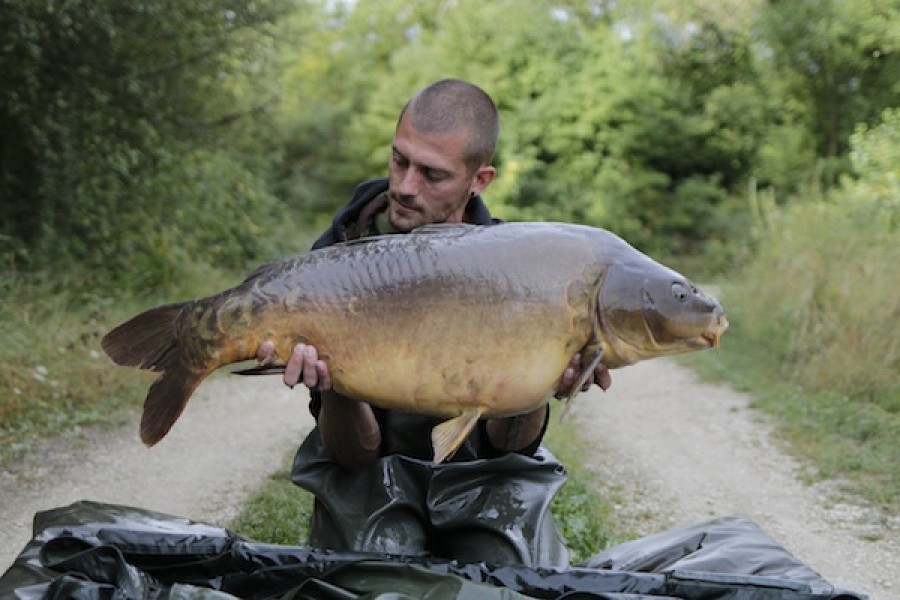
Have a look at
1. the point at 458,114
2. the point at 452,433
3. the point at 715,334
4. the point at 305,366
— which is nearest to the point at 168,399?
the point at 305,366

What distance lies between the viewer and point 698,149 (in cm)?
1884

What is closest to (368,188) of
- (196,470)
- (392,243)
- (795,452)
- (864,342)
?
(392,243)

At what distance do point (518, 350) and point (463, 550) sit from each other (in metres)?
0.86

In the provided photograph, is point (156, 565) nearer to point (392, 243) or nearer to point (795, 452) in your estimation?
point (392, 243)

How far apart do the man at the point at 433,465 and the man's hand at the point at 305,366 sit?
360mm

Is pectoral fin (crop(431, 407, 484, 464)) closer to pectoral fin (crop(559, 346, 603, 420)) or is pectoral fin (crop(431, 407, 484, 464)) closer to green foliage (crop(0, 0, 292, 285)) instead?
pectoral fin (crop(559, 346, 603, 420))

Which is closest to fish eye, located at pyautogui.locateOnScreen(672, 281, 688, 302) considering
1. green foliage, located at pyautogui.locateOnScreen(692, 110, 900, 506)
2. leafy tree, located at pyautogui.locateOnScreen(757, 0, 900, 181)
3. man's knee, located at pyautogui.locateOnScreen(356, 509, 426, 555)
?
man's knee, located at pyautogui.locateOnScreen(356, 509, 426, 555)

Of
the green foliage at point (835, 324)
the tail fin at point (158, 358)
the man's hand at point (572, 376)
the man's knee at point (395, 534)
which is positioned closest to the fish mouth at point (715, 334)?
the man's hand at point (572, 376)

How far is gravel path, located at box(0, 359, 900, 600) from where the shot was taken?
4172 millimetres

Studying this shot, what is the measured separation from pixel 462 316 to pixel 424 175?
2.18 ft

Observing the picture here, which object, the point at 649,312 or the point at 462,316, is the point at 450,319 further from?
the point at 649,312

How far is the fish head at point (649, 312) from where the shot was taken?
2.16 meters

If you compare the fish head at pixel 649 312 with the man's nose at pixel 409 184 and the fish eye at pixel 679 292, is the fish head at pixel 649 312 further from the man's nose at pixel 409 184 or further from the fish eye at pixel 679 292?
the man's nose at pixel 409 184

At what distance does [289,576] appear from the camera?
96.9 inches
